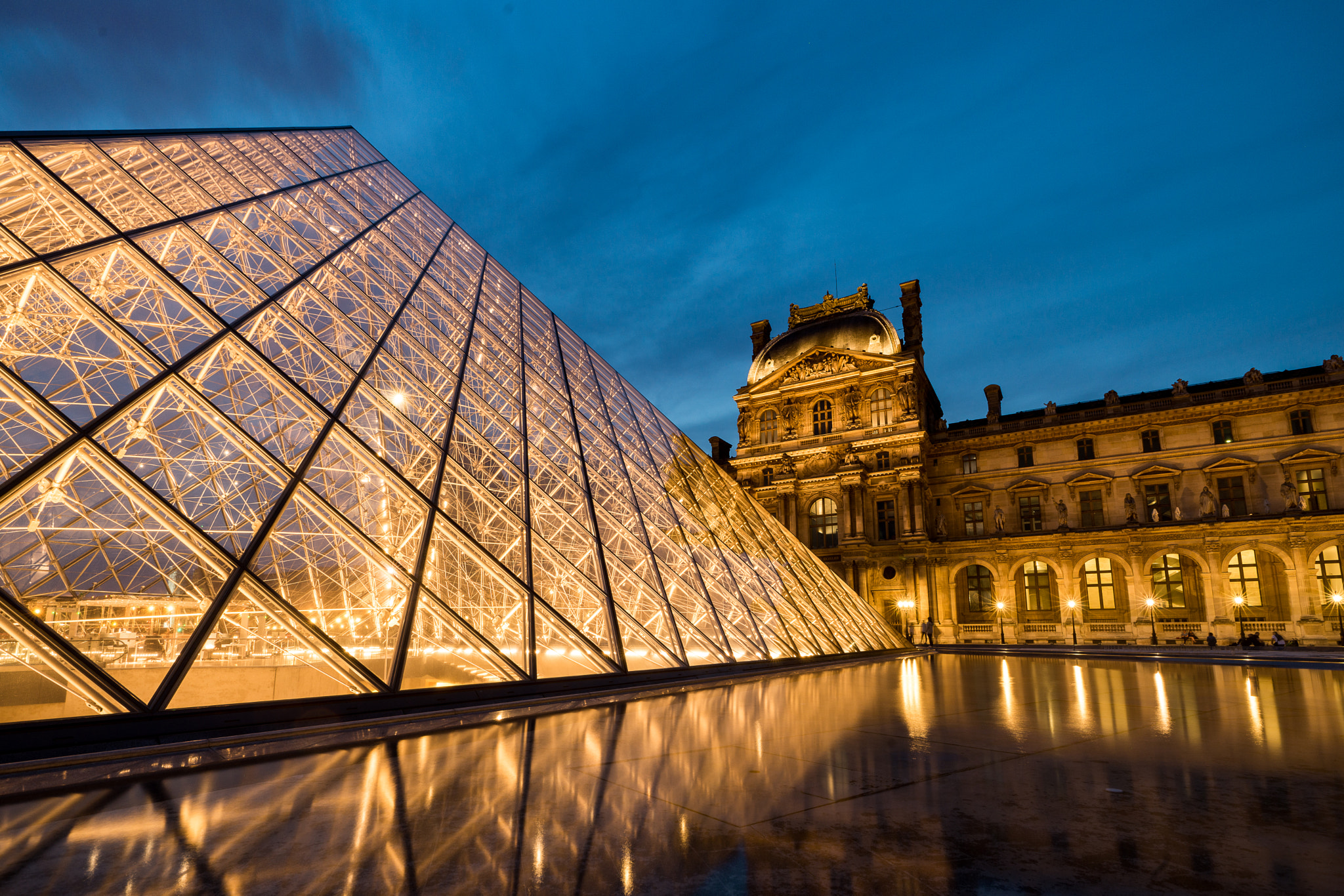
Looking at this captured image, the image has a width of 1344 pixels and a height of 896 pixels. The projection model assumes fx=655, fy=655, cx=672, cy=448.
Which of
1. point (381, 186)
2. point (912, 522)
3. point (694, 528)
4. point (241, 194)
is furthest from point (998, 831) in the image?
point (912, 522)

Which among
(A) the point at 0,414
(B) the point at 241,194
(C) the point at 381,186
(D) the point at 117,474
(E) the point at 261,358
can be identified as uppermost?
(C) the point at 381,186

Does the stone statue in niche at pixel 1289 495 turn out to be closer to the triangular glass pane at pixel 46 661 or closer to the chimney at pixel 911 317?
the chimney at pixel 911 317

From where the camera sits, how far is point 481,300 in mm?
17359

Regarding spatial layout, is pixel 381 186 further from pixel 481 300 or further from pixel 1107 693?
pixel 1107 693

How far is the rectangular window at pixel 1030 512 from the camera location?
123 feet

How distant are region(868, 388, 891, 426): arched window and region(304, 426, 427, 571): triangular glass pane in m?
31.6

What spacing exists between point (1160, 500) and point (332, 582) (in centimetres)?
3889

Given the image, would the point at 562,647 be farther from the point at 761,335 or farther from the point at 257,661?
the point at 761,335

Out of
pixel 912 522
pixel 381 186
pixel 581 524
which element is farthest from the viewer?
pixel 912 522

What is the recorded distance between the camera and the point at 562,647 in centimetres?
935

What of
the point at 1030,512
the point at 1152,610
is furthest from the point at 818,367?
the point at 1152,610

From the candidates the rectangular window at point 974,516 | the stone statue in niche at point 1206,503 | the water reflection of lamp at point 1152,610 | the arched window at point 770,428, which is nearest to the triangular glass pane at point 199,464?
the arched window at point 770,428

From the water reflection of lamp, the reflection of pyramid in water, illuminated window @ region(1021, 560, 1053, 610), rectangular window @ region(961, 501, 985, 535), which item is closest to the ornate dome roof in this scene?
rectangular window @ region(961, 501, 985, 535)

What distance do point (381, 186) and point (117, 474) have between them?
57.9 feet
